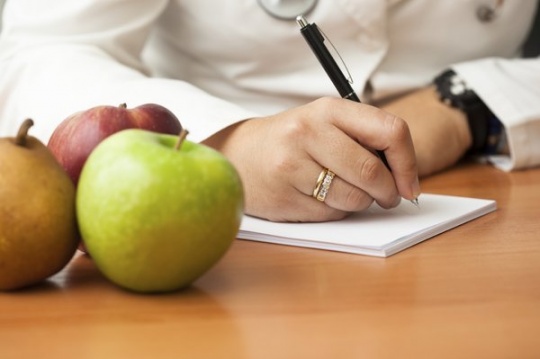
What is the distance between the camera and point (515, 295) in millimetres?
641

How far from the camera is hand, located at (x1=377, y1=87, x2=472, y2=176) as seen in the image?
1.20 metres

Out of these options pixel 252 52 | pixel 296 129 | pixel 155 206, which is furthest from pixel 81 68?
pixel 155 206

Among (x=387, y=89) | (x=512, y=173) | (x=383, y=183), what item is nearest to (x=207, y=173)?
(x=383, y=183)

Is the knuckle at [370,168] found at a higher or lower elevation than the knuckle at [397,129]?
lower

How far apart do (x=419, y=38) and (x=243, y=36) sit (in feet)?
0.93

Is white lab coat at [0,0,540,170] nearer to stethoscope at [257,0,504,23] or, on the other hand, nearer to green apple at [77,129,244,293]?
stethoscope at [257,0,504,23]

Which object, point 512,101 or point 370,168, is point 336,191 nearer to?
point 370,168

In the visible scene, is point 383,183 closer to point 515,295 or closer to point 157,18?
point 515,295

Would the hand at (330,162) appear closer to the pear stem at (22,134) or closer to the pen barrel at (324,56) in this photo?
the pen barrel at (324,56)

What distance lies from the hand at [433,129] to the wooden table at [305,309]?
1.37ft

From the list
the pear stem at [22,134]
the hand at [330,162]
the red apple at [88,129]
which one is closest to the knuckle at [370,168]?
the hand at [330,162]

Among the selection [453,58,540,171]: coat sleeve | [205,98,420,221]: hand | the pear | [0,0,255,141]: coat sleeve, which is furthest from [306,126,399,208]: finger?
[453,58,540,171]: coat sleeve

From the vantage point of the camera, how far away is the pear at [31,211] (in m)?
0.60

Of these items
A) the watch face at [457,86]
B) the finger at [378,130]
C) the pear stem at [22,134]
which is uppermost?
the pear stem at [22,134]
